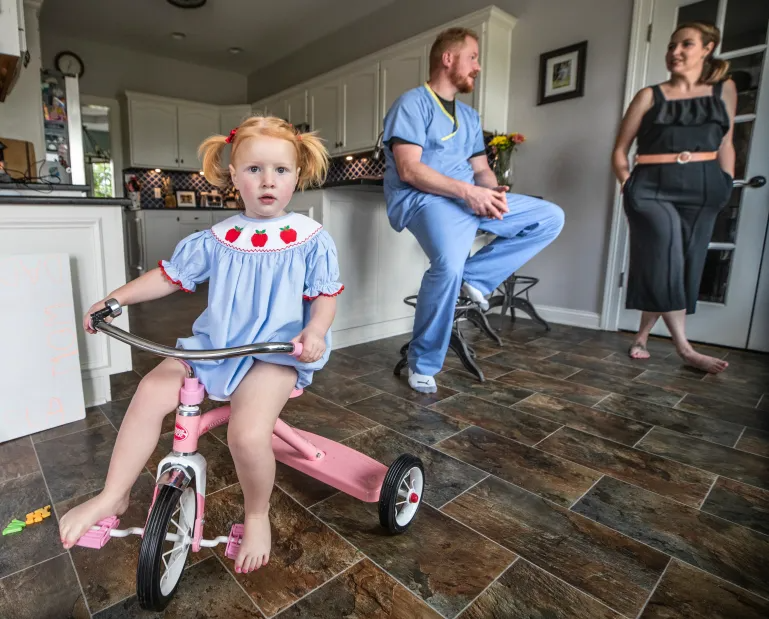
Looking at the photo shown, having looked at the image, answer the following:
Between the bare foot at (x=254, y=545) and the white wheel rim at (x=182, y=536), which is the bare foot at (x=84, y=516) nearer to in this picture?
the white wheel rim at (x=182, y=536)

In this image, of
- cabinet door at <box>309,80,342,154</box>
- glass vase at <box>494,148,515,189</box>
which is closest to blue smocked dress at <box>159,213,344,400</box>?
glass vase at <box>494,148,515,189</box>

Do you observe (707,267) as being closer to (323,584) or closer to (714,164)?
(714,164)

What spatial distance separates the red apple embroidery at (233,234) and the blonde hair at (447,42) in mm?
1297

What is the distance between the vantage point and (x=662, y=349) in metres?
2.66

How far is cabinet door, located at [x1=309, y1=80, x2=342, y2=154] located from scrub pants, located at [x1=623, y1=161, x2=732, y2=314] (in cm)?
318

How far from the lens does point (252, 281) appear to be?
0.92m

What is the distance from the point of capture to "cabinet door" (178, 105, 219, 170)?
18.9 feet

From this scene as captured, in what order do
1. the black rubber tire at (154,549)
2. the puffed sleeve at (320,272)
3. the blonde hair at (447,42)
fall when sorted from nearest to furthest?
1. the black rubber tire at (154,549)
2. the puffed sleeve at (320,272)
3. the blonde hair at (447,42)

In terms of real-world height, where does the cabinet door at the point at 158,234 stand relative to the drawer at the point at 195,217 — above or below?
below

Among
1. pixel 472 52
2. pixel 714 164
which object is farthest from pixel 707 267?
pixel 472 52

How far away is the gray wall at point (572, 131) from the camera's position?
118 inches

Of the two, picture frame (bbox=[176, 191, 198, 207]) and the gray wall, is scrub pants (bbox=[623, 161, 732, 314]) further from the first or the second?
picture frame (bbox=[176, 191, 198, 207])

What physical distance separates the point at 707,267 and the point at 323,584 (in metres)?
2.86

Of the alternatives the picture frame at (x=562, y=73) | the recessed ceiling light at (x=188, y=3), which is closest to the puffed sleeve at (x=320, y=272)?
the picture frame at (x=562, y=73)
